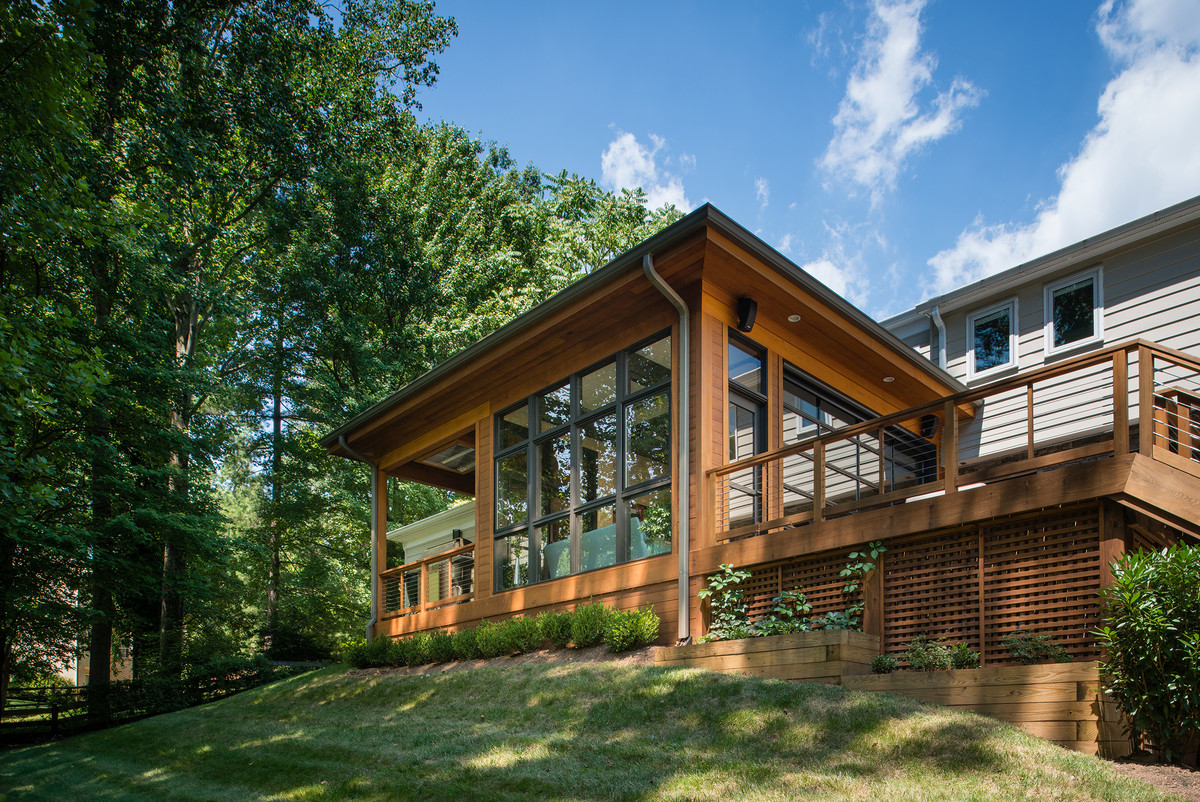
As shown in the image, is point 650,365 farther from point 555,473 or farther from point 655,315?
point 555,473

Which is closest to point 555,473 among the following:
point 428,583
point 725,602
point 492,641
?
point 492,641

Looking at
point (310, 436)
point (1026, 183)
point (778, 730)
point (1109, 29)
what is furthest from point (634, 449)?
point (1026, 183)

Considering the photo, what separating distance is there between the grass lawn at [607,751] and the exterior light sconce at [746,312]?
3.73m

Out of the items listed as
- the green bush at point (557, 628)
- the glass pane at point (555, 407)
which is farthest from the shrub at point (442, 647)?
the glass pane at point (555, 407)

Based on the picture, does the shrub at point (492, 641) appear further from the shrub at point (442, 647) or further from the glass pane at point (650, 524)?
the glass pane at point (650, 524)

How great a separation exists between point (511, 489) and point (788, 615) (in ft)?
15.6

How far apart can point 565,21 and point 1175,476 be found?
18.7m

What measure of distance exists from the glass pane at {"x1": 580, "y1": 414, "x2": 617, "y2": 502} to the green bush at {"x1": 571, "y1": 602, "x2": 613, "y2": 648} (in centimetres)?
134

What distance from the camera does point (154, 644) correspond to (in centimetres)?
1778

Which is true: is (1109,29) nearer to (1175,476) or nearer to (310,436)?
(1175,476)

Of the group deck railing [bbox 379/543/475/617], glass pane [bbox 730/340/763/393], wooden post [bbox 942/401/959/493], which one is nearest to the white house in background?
glass pane [bbox 730/340/763/393]

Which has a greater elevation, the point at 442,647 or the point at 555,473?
the point at 555,473

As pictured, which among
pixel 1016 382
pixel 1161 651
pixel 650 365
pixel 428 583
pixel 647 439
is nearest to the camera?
pixel 1161 651

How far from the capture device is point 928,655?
5.73 meters
